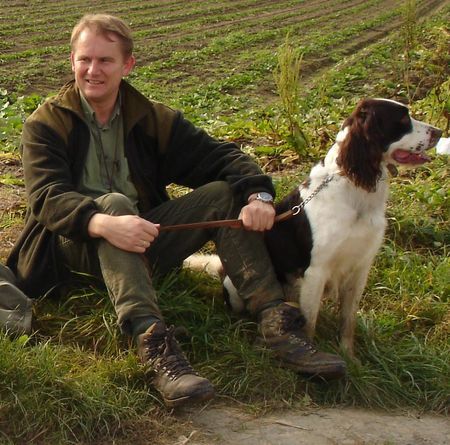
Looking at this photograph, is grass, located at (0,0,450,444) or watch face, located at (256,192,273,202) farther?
watch face, located at (256,192,273,202)

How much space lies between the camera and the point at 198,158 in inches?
161

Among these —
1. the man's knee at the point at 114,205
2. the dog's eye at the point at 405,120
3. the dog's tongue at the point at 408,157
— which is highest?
Answer: the dog's eye at the point at 405,120

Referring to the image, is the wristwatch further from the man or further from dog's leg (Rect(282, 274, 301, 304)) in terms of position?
dog's leg (Rect(282, 274, 301, 304))

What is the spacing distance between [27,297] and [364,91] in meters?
9.79

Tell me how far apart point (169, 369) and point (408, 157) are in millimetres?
1508

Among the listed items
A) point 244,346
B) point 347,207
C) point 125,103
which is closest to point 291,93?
point 125,103

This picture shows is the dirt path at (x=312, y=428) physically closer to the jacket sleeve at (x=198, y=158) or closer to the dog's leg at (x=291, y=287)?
the dog's leg at (x=291, y=287)

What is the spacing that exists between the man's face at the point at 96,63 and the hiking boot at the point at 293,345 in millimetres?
1273

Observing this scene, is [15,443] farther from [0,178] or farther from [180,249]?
[0,178]

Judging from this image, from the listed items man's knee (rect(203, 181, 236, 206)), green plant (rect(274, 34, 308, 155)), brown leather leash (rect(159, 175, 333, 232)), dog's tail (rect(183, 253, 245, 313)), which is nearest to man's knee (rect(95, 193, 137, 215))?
brown leather leash (rect(159, 175, 333, 232))

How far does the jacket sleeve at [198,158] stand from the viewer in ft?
13.2

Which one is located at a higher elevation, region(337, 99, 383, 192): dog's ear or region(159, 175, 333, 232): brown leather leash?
region(337, 99, 383, 192): dog's ear

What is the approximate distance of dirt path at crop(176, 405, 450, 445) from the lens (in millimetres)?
3029

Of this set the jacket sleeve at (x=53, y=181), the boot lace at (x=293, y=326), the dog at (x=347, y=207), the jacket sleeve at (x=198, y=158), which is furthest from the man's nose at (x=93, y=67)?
the boot lace at (x=293, y=326)
